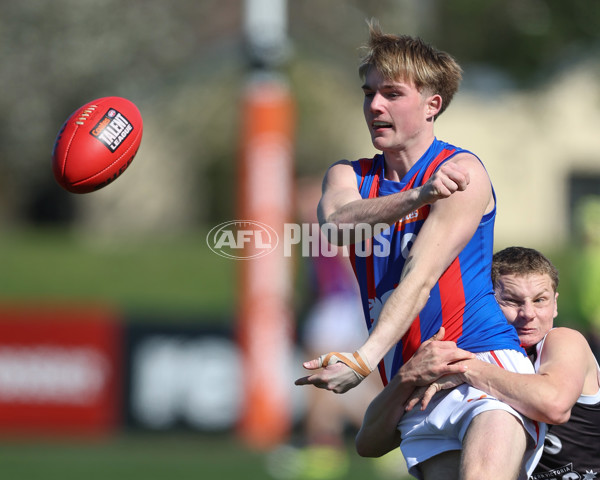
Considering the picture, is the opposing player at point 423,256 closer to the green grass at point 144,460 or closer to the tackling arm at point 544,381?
the tackling arm at point 544,381

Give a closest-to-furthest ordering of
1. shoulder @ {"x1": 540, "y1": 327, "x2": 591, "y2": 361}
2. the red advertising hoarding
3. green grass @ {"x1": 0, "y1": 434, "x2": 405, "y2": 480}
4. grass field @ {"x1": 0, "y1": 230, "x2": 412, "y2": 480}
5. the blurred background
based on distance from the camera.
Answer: shoulder @ {"x1": 540, "y1": 327, "x2": 591, "y2": 361}, green grass @ {"x1": 0, "y1": 434, "x2": 405, "y2": 480}, grass field @ {"x1": 0, "y1": 230, "x2": 412, "y2": 480}, the red advertising hoarding, the blurred background

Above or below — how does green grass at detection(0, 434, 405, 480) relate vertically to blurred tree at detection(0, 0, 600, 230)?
below

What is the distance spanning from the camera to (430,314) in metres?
3.88

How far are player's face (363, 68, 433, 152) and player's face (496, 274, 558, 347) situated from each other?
0.65 meters

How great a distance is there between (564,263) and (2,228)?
14297mm

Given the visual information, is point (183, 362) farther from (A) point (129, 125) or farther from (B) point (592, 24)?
(B) point (592, 24)

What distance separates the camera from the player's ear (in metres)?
3.98

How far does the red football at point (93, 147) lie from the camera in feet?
15.0

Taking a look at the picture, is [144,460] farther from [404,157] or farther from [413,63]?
[413,63]

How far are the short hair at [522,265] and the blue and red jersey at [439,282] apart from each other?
11 cm

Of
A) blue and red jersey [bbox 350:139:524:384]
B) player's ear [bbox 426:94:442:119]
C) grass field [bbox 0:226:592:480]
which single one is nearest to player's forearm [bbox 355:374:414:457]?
blue and red jersey [bbox 350:139:524:384]

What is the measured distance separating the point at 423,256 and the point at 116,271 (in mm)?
19883

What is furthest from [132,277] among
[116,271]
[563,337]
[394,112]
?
[563,337]

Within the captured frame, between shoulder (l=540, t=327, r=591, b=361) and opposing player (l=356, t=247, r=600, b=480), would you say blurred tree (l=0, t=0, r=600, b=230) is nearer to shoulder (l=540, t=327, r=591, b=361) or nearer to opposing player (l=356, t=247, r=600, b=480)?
opposing player (l=356, t=247, r=600, b=480)
